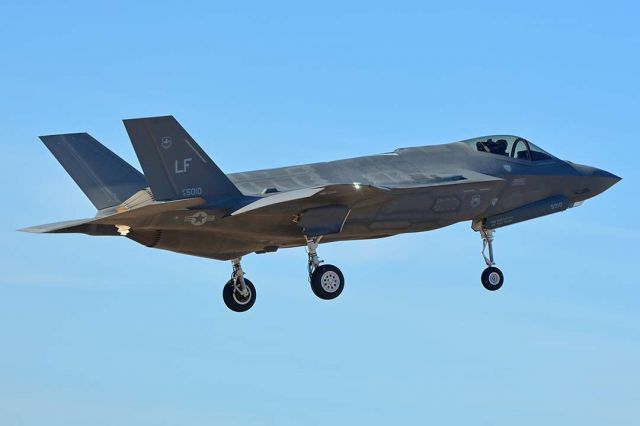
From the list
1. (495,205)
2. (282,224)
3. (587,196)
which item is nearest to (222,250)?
(282,224)

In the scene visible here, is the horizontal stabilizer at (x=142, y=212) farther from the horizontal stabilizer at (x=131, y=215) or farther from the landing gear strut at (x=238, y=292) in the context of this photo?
the landing gear strut at (x=238, y=292)

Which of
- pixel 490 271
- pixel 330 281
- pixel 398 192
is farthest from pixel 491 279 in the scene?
pixel 330 281

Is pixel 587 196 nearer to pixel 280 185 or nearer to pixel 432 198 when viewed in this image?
pixel 432 198

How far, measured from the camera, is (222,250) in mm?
44188

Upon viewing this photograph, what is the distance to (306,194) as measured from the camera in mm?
41750

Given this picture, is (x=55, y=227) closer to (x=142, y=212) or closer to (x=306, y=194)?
(x=142, y=212)

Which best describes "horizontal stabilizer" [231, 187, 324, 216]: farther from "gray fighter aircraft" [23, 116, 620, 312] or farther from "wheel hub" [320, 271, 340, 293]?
"wheel hub" [320, 271, 340, 293]

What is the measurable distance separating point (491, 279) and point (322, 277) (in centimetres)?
645

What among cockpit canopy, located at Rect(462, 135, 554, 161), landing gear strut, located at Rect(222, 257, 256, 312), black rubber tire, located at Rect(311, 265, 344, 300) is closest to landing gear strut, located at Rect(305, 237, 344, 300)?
black rubber tire, located at Rect(311, 265, 344, 300)

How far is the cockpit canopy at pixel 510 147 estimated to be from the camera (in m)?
48.1

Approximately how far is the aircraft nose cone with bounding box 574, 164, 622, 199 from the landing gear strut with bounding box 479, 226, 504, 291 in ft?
11.0

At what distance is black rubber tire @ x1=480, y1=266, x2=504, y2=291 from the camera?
47375mm

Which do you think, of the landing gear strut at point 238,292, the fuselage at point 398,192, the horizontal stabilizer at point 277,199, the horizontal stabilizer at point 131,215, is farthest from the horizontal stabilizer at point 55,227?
the landing gear strut at point 238,292

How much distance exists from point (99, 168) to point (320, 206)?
6.56 meters
